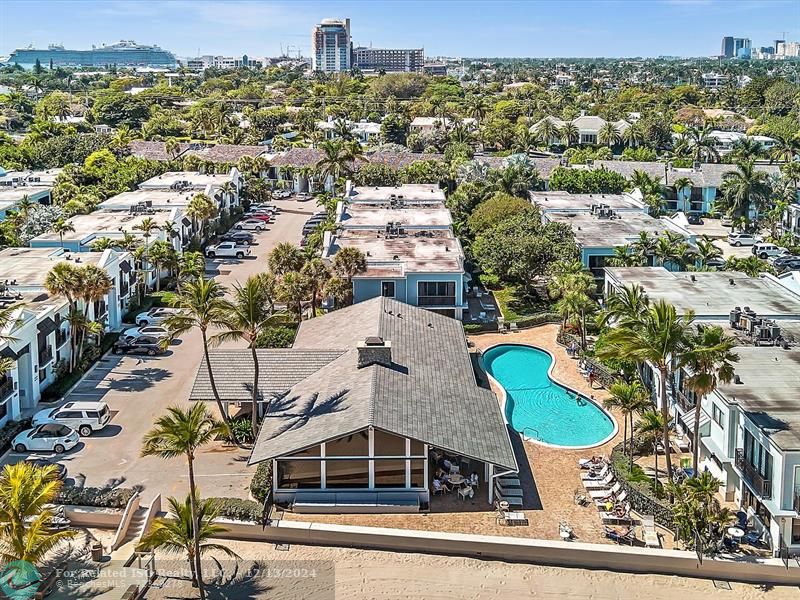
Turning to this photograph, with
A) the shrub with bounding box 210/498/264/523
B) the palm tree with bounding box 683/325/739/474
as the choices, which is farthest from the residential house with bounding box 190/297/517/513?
the palm tree with bounding box 683/325/739/474

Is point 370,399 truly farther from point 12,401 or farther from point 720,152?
point 720,152

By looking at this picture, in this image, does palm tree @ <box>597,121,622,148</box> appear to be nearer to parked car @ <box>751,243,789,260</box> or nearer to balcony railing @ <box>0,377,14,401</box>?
parked car @ <box>751,243,789,260</box>

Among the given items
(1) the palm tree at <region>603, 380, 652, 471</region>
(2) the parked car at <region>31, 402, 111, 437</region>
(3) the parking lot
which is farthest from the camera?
(2) the parked car at <region>31, 402, 111, 437</region>

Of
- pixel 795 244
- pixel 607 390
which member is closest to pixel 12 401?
pixel 607 390

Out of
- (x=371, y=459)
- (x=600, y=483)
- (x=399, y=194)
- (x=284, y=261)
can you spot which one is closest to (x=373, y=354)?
(x=371, y=459)

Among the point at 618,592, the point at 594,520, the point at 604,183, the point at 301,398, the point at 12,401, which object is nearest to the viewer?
the point at 618,592
